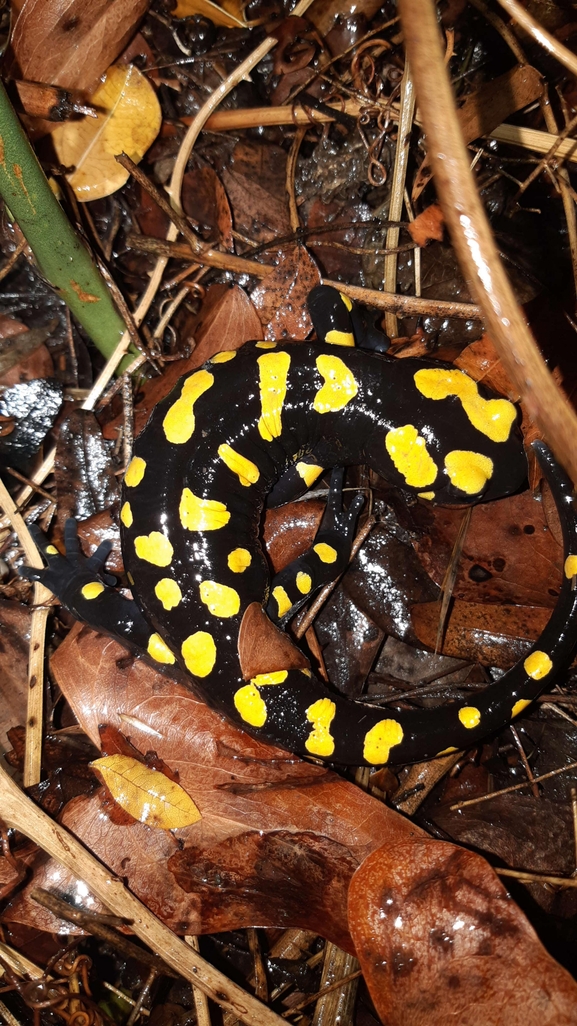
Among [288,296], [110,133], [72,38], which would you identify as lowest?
[288,296]

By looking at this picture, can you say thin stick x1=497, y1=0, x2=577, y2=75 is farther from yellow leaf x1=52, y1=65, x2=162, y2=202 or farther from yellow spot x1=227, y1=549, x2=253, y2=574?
yellow spot x1=227, y1=549, x2=253, y2=574

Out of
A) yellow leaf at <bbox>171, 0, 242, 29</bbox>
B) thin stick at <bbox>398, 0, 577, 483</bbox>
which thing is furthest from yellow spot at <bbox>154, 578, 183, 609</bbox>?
yellow leaf at <bbox>171, 0, 242, 29</bbox>

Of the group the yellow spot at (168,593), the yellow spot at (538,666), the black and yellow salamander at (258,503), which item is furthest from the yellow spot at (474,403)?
the yellow spot at (168,593)

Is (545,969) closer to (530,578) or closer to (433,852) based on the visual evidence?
(433,852)

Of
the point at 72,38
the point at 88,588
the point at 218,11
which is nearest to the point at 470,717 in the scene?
the point at 88,588

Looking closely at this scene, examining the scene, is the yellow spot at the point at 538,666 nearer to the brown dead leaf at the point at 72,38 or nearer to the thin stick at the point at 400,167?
the thin stick at the point at 400,167

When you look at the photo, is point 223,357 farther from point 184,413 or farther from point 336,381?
point 336,381
